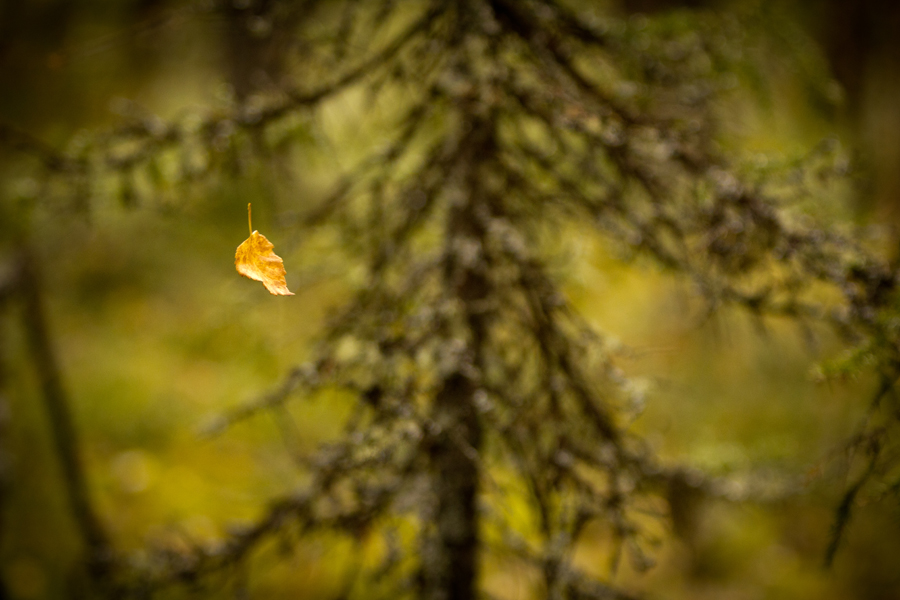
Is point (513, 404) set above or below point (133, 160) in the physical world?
below

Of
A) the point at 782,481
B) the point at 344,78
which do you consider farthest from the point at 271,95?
the point at 782,481

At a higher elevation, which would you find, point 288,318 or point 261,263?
point 288,318

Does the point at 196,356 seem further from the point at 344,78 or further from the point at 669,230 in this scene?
the point at 669,230

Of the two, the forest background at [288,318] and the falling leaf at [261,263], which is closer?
the falling leaf at [261,263]

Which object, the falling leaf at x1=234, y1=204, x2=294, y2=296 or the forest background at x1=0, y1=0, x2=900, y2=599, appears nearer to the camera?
the falling leaf at x1=234, y1=204, x2=294, y2=296

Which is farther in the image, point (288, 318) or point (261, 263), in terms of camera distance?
point (288, 318)
